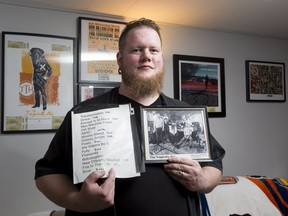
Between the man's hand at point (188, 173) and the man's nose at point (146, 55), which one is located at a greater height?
the man's nose at point (146, 55)

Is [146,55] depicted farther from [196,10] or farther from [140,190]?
[196,10]

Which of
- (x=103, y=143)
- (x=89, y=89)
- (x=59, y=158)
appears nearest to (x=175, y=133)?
(x=103, y=143)

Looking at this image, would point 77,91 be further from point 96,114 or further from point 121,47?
point 96,114

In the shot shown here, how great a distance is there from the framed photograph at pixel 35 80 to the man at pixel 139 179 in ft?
3.82

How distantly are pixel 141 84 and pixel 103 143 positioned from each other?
0.27 m

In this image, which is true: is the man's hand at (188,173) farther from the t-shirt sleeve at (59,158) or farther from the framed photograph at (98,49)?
the framed photograph at (98,49)

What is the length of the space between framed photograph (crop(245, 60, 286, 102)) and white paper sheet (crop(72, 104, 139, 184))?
228cm

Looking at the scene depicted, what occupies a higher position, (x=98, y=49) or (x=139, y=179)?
(x=98, y=49)

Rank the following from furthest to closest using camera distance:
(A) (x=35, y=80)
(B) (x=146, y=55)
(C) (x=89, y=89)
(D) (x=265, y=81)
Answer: (D) (x=265, y=81) → (C) (x=89, y=89) → (A) (x=35, y=80) → (B) (x=146, y=55)

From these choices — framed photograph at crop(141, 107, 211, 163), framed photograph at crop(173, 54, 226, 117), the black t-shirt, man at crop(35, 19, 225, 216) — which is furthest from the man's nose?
framed photograph at crop(173, 54, 226, 117)

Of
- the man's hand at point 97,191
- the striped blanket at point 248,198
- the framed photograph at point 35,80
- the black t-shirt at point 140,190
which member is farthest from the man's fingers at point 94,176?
the framed photograph at point 35,80

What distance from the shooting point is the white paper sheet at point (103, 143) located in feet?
2.32

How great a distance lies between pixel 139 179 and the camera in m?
0.80

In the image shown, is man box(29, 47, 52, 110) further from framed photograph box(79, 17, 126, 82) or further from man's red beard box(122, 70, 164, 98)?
man's red beard box(122, 70, 164, 98)
